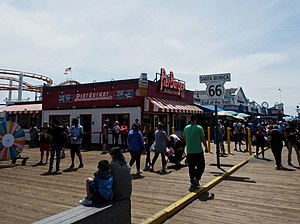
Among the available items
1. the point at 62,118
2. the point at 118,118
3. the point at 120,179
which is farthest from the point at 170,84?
the point at 120,179

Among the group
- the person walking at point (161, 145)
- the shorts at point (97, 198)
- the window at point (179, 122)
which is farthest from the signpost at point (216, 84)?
the window at point (179, 122)

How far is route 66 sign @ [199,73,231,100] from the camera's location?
8.93 m

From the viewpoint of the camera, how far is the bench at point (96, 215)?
2924 millimetres

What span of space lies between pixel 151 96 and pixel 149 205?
13098mm

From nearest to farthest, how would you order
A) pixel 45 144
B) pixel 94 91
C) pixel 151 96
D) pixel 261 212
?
pixel 261 212
pixel 45 144
pixel 151 96
pixel 94 91

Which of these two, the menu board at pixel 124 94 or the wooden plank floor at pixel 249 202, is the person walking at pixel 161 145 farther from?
the menu board at pixel 124 94

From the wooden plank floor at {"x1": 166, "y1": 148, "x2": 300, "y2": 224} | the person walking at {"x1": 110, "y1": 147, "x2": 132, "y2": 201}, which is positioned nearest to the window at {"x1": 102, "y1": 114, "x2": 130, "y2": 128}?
the wooden plank floor at {"x1": 166, "y1": 148, "x2": 300, "y2": 224}

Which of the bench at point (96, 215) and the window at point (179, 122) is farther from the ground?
the window at point (179, 122)

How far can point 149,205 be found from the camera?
5051 mm

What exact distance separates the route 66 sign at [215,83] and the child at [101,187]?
6.31 m

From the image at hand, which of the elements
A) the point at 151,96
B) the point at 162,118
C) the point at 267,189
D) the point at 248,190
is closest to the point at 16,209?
the point at 248,190

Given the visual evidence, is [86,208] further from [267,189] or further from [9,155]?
[9,155]

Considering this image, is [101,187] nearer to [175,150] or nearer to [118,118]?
[175,150]

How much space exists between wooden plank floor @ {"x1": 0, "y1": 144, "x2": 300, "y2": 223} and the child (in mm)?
988
